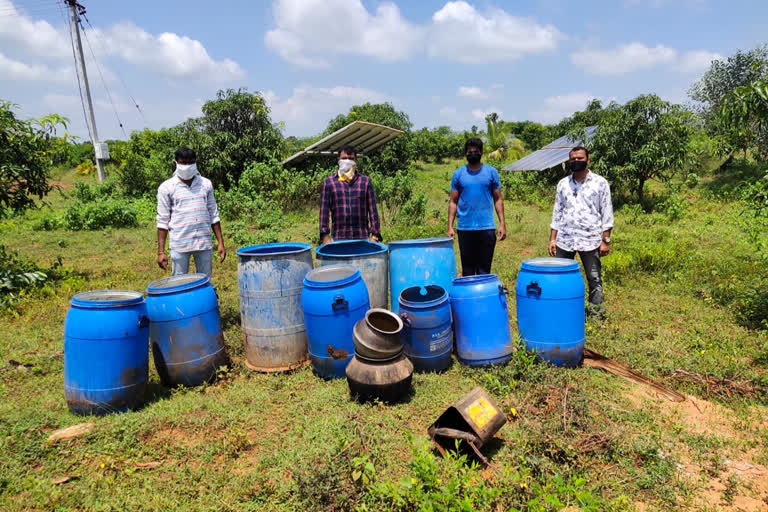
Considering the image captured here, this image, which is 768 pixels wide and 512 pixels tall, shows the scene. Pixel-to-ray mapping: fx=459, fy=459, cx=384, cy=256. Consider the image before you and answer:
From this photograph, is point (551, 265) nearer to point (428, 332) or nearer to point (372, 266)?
point (428, 332)

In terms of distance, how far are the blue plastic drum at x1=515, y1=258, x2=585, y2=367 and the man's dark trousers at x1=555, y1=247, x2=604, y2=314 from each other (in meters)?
0.80

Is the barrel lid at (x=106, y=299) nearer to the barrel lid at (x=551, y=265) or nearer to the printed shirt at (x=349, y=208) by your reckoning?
the printed shirt at (x=349, y=208)

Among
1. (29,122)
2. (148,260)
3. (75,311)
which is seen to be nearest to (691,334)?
(75,311)

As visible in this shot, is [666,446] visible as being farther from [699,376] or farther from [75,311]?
[75,311]

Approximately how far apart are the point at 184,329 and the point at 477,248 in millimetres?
2828

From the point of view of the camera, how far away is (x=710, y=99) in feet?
81.4

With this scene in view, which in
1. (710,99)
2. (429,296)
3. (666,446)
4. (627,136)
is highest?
(710,99)

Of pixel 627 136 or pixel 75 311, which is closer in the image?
pixel 75 311

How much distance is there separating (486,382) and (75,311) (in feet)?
10.4

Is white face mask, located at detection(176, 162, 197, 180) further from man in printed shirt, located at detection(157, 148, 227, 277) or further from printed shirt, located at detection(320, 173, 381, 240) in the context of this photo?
printed shirt, located at detection(320, 173, 381, 240)

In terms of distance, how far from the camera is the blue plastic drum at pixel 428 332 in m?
3.72

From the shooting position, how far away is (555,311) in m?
3.81

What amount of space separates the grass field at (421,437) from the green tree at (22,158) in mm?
2528

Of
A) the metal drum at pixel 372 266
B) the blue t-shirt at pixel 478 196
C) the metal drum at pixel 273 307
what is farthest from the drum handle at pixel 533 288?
the metal drum at pixel 273 307
